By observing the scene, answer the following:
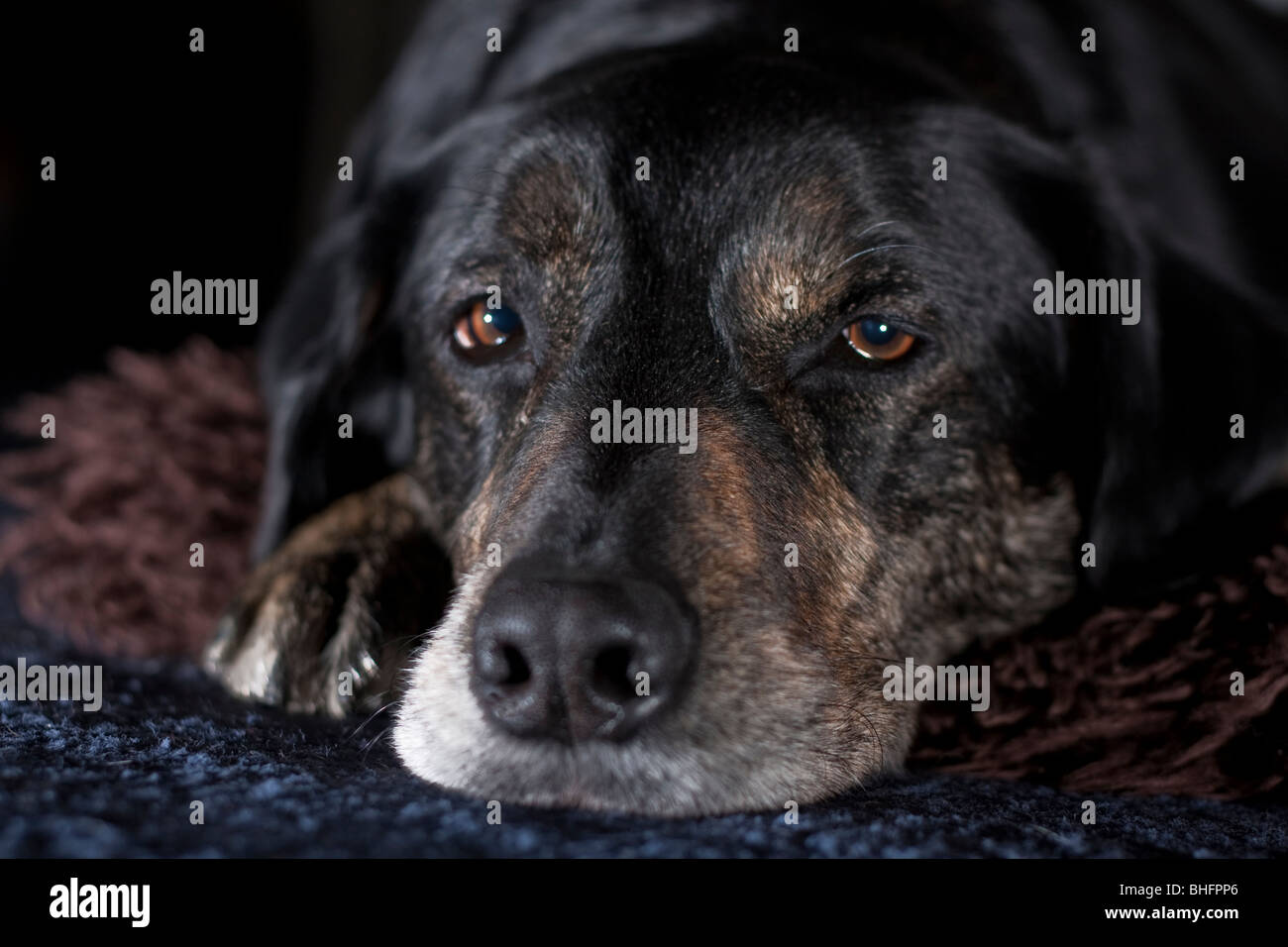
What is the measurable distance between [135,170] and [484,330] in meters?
2.72

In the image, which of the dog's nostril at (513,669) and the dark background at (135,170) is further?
the dark background at (135,170)

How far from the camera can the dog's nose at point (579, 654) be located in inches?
56.1

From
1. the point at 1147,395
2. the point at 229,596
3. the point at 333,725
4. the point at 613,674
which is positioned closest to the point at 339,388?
the point at 229,596

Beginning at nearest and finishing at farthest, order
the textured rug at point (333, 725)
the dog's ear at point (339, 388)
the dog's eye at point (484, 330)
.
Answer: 1. the textured rug at point (333, 725)
2. the dog's eye at point (484, 330)
3. the dog's ear at point (339, 388)

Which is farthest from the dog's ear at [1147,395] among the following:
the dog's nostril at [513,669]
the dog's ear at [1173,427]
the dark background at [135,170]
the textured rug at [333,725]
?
the dark background at [135,170]

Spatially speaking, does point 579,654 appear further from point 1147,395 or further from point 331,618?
point 1147,395

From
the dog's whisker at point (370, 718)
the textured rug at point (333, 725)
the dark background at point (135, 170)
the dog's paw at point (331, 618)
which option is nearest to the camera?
the textured rug at point (333, 725)

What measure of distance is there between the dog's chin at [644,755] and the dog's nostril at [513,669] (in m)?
0.07

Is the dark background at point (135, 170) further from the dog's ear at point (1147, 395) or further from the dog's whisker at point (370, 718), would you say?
the dog's ear at point (1147, 395)

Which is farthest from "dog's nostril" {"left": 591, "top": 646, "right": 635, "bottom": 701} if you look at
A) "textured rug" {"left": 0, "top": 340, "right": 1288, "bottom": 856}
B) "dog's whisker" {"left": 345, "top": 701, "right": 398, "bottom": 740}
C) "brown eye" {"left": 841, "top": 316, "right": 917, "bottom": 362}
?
"brown eye" {"left": 841, "top": 316, "right": 917, "bottom": 362}

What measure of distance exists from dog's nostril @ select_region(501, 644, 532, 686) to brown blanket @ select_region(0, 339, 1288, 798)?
27.5 inches

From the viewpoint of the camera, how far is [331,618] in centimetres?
201
